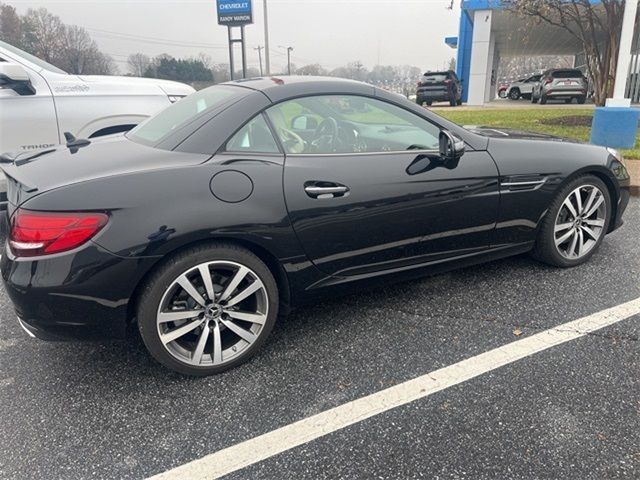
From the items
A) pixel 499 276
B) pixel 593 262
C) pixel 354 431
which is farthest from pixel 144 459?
pixel 593 262

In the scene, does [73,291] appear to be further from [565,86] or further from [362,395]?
[565,86]

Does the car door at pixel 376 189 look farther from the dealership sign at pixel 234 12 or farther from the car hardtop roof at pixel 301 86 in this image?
the dealership sign at pixel 234 12

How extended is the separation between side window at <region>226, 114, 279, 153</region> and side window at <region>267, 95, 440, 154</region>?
64 mm

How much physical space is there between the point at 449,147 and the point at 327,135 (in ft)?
2.34

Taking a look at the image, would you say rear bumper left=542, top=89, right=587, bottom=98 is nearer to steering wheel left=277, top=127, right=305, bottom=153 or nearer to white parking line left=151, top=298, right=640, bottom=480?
white parking line left=151, top=298, right=640, bottom=480

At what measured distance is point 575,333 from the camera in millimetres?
2754

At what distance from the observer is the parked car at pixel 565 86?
19828 millimetres

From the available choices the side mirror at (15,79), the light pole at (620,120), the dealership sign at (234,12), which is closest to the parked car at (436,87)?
the dealership sign at (234,12)

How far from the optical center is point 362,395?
2305 millimetres

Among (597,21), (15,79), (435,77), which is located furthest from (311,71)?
(15,79)

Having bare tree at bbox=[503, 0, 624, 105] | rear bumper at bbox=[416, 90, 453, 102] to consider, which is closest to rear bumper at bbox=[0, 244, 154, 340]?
bare tree at bbox=[503, 0, 624, 105]

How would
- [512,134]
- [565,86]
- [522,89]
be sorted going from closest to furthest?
[512,134], [565,86], [522,89]

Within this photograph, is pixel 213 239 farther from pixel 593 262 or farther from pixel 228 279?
pixel 593 262

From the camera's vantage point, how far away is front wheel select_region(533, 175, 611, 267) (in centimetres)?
345
